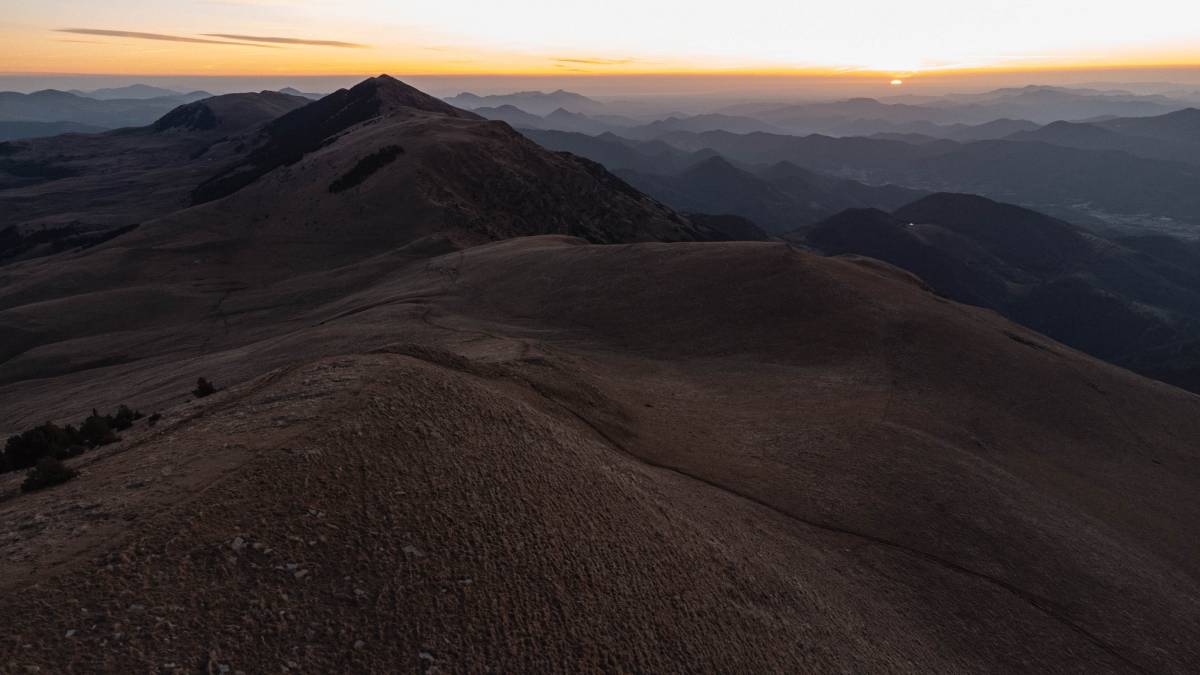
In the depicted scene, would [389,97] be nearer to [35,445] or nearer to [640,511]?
[35,445]

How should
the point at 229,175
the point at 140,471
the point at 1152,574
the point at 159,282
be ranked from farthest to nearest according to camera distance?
the point at 229,175, the point at 159,282, the point at 1152,574, the point at 140,471

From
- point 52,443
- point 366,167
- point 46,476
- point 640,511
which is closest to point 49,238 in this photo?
point 366,167

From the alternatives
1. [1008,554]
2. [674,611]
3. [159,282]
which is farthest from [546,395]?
[159,282]

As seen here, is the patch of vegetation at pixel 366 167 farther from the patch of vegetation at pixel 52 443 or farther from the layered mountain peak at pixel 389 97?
the patch of vegetation at pixel 52 443

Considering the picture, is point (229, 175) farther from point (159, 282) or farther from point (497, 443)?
point (497, 443)

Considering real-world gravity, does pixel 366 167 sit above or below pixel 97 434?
above
